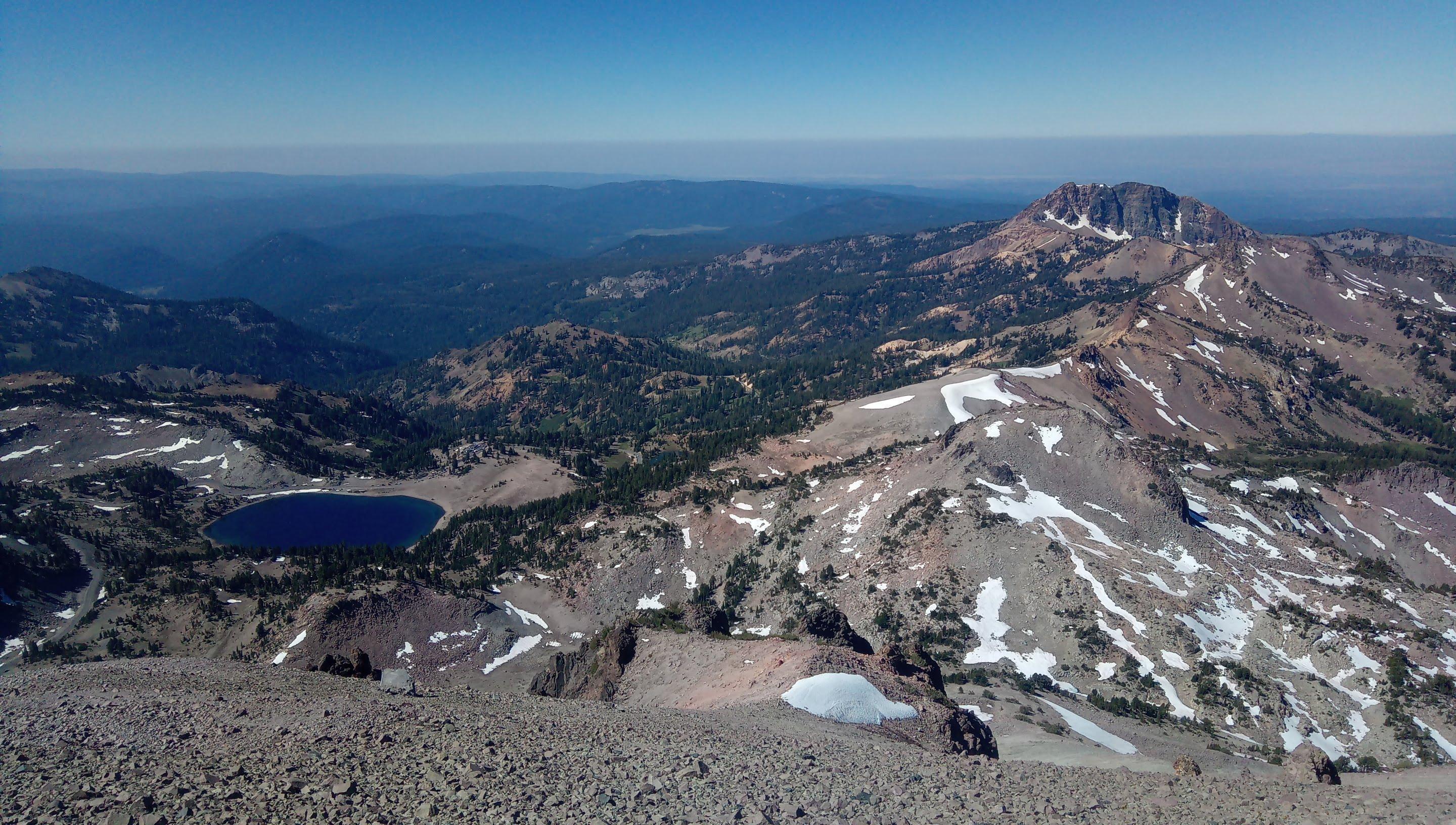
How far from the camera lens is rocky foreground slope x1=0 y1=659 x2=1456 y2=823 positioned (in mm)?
19484

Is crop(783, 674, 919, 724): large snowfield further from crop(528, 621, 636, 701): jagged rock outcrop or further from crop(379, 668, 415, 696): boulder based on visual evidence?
crop(379, 668, 415, 696): boulder

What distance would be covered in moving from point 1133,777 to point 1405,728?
35.0m

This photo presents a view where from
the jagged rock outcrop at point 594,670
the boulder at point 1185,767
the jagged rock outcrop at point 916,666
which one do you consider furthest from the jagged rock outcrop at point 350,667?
the boulder at point 1185,767

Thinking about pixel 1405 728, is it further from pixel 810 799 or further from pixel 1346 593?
pixel 810 799

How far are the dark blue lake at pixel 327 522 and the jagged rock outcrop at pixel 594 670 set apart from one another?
69.0m

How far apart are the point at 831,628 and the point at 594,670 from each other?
61.1 feet

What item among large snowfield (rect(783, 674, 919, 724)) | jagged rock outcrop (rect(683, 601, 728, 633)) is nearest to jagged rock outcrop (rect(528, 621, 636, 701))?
jagged rock outcrop (rect(683, 601, 728, 633))

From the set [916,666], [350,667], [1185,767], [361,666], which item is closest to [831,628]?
[916,666]

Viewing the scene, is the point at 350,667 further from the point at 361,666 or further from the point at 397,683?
the point at 397,683

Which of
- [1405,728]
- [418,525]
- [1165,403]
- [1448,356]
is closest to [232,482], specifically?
[418,525]

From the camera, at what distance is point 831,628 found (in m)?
52.1

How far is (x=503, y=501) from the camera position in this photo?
131 meters

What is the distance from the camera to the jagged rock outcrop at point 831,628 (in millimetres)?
51500

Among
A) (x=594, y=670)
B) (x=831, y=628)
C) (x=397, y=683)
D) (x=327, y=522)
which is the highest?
(x=397, y=683)
